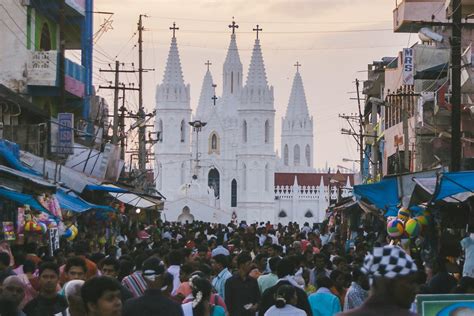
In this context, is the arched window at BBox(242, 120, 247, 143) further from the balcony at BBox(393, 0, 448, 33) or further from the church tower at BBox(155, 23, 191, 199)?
the balcony at BBox(393, 0, 448, 33)

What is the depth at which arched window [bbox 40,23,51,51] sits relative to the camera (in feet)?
126

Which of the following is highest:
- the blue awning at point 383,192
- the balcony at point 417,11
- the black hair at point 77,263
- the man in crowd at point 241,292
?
the balcony at point 417,11

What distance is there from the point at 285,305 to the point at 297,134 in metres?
162

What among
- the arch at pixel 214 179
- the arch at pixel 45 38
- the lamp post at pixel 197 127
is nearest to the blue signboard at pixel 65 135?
the arch at pixel 45 38

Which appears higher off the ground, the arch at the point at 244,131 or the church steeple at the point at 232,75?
the church steeple at the point at 232,75

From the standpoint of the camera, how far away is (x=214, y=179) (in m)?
152

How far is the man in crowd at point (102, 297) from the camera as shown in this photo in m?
7.55

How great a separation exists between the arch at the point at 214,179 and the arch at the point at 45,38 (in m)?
111

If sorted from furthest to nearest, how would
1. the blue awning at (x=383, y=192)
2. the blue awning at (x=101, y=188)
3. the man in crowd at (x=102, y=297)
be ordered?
the blue awning at (x=101, y=188) → the blue awning at (x=383, y=192) → the man in crowd at (x=102, y=297)

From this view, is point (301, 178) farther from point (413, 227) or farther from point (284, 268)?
point (284, 268)

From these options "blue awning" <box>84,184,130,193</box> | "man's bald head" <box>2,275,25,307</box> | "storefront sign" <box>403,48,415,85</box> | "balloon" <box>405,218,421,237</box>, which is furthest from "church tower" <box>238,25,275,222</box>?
"man's bald head" <box>2,275,25,307</box>

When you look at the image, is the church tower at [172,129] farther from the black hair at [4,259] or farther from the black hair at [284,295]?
the black hair at [284,295]

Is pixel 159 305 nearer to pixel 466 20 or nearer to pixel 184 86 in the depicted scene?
pixel 466 20

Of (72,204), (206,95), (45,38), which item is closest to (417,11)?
(45,38)
